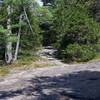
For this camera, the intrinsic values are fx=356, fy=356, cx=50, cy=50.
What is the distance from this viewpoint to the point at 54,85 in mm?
13805

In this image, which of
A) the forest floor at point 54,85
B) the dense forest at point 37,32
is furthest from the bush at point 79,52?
the forest floor at point 54,85

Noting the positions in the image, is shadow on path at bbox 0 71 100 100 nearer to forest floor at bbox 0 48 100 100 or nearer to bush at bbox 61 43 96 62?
forest floor at bbox 0 48 100 100

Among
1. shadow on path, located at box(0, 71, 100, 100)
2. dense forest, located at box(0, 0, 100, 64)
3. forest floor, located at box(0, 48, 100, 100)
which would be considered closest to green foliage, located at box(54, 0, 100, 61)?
dense forest, located at box(0, 0, 100, 64)

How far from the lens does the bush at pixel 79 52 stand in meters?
23.6

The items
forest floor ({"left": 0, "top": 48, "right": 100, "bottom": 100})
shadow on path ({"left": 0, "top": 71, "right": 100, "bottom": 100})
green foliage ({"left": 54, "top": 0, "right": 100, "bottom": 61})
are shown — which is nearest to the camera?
shadow on path ({"left": 0, "top": 71, "right": 100, "bottom": 100})

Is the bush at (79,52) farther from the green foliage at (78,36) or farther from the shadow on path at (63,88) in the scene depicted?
the shadow on path at (63,88)

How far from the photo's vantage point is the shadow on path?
38.3ft

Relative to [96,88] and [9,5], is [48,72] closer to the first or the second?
[96,88]

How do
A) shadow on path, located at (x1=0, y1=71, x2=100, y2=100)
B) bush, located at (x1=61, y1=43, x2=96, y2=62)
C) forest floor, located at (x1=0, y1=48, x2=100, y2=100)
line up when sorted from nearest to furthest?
shadow on path, located at (x1=0, y1=71, x2=100, y2=100) → forest floor, located at (x1=0, y1=48, x2=100, y2=100) → bush, located at (x1=61, y1=43, x2=96, y2=62)

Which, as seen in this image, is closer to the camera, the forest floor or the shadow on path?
the shadow on path

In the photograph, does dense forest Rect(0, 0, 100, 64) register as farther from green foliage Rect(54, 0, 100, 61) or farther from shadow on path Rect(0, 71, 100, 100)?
shadow on path Rect(0, 71, 100, 100)

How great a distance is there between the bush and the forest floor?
4.98 m

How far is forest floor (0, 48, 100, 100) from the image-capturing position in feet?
38.7

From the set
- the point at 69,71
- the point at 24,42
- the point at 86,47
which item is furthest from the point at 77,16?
the point at 69,71
